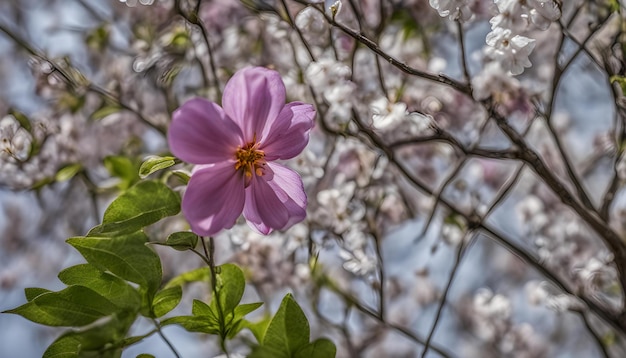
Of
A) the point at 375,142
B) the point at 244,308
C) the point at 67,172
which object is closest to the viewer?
the point at 244,308

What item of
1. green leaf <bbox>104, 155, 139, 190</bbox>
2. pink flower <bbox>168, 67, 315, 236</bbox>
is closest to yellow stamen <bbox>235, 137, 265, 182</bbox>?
pink flower <bbox>168, 67, 315, 236</bbox>

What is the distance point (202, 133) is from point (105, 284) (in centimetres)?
12

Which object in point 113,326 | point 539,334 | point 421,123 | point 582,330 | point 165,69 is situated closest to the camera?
point 113,326

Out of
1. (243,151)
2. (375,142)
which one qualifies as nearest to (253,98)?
(243,151)

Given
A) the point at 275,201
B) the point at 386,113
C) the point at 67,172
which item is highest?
the point at 275,201

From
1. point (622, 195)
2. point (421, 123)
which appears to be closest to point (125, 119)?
point (421, 123)

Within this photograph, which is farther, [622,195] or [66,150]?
[622,195]

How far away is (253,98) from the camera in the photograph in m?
0.44

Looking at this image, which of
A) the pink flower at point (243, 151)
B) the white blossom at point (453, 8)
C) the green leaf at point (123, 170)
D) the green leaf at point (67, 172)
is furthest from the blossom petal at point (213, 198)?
the green leaf at point (67, 172)

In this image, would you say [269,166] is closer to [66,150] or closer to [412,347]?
[66,150]

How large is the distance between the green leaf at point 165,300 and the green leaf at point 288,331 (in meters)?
0.07

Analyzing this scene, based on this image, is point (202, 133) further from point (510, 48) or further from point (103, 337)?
point (510, 48)

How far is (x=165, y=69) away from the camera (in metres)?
0.90

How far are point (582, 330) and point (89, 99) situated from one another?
137 cm
